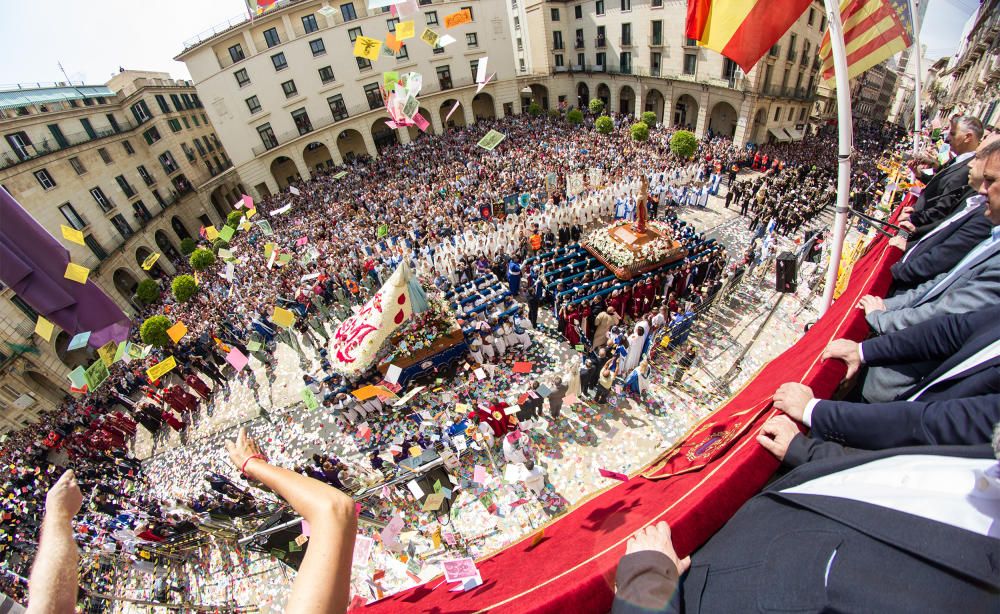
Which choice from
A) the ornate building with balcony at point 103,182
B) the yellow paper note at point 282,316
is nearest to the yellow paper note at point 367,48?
the yellow paper note at point 282,316

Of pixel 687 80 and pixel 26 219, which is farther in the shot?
pixel 687 80

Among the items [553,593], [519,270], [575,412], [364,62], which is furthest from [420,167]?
[553,593]

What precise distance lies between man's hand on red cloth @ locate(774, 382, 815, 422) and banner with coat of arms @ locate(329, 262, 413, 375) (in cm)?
926

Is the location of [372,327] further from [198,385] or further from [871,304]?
[871,304]

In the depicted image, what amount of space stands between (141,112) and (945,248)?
50.4m

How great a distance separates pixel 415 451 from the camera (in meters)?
8.44

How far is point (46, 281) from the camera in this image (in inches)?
307

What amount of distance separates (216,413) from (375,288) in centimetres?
741

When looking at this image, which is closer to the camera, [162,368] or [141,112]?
[162,368]

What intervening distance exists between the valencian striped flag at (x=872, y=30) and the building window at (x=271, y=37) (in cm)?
3890

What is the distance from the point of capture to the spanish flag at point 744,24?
6363mm

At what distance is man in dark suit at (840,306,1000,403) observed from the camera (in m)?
2.27

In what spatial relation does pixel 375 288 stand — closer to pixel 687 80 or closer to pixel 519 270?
pixel 519 270

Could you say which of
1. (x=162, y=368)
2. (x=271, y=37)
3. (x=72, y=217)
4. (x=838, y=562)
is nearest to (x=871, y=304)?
(x=838, y=562)
